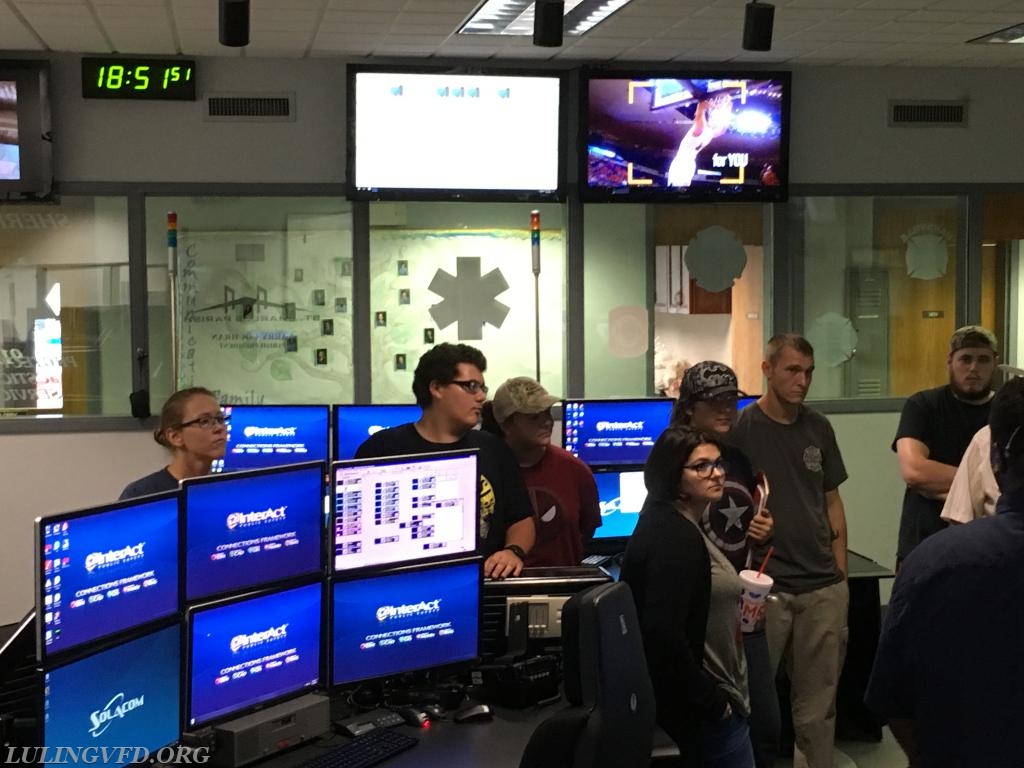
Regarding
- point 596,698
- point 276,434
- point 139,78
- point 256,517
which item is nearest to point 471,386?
point 256,517

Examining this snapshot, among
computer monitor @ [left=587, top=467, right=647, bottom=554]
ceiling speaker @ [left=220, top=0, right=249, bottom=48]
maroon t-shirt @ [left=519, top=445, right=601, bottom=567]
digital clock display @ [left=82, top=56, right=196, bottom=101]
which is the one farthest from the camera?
digital clock display @ [left=82, top=56, right=196, bottom=101]

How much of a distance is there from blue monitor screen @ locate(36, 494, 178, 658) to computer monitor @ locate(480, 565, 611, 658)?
906 mm

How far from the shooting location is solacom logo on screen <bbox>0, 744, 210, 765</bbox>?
2193 mm

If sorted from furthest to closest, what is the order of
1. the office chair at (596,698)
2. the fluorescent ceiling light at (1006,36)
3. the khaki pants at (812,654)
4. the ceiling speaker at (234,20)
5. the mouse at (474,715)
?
the fluorescent ceiling light at (1006,36)
the ceiling speaker at (234,20)
the khaki pants at (812,654)
the mouse at (474,715)
the office chair at (596,698)

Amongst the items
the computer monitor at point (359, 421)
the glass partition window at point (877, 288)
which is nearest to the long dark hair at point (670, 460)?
the computer monitor at point (359, 421)

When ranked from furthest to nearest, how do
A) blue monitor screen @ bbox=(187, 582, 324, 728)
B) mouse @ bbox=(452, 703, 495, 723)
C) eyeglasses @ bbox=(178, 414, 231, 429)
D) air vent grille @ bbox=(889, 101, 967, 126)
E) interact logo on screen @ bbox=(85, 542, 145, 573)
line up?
air vent grille @ bbox=(889, 101, 967, 126) < eyeglasses @ bbox=(178, 414, 231, 429) < mouse @ bbox=(452, 703, 495, 723) < blue monitor screen @ bbox=(187, 582, 324, 728) < interact logo on screen @ bbox=(85, 542, 145, 573)

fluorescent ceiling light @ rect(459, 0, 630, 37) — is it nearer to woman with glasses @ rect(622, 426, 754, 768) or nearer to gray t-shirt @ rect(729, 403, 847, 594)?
gray t-shirt @ rect(729, 403, 847, 594)

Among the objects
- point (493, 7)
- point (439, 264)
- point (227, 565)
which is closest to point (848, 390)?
point (439, 264)

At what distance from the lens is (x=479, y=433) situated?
12.1ft

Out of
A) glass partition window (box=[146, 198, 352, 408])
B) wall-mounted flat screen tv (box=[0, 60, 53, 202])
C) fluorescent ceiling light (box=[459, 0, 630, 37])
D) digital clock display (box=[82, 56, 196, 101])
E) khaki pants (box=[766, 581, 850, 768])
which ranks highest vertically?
fluorescent ceiling light (box=[459, 0, 630, 37])

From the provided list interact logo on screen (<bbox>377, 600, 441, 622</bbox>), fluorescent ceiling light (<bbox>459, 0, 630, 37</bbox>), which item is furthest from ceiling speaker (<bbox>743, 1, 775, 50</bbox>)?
interact logo on screen (<bbox>377, 600, 441, 622</bbox>)

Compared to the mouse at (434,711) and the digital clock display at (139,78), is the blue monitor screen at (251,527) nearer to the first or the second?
the mouse at (434,711)

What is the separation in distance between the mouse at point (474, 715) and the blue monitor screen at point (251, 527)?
477mm

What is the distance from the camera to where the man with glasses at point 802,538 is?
156 inches
